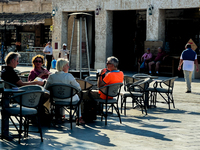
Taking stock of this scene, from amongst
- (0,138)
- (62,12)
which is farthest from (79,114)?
(62,12)

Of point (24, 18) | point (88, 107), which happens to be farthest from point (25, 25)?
point (88, 107)

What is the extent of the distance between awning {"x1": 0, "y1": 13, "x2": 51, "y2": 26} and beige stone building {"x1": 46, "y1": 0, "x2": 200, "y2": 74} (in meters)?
3.74

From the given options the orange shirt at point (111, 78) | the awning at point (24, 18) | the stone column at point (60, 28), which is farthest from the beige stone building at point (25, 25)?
the orange shirt at point (111, 78)

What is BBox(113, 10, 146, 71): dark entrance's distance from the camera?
82.7 feet

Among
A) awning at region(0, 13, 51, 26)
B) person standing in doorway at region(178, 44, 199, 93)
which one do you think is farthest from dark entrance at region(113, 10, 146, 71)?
person standing in doorway at region(178, 44, 199, 93)

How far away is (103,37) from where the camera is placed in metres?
24.1

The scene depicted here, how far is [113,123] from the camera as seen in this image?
8.79 m

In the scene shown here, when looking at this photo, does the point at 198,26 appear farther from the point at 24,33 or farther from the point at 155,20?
the point at 24,33

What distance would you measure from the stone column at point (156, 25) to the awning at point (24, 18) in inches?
362

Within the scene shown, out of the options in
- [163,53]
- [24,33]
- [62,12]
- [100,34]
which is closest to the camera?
[163,53]

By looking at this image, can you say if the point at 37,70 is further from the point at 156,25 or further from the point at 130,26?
the point at 130,26

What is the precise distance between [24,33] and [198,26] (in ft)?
49.0

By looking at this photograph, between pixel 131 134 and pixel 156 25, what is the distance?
15065 mm

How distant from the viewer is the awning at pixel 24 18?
2977 centimetres
